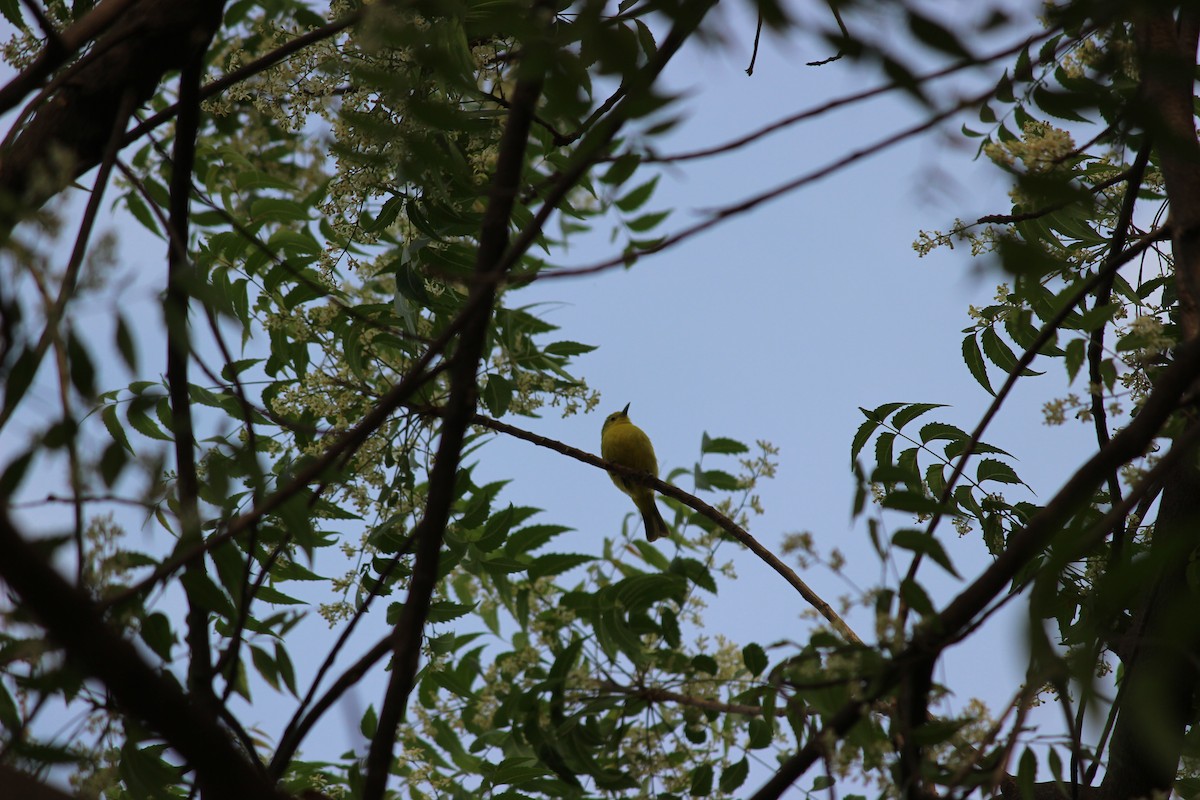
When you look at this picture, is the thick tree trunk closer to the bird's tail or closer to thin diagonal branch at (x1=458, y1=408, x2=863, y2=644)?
thin diagonal branch at (x1=458, y1=408, x2=863, y2=644)

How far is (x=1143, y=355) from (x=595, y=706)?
4.45 feet

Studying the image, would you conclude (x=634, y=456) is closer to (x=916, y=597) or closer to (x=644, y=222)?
(x=644, y=222)


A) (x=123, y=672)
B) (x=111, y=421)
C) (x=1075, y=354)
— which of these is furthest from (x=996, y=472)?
(x=111, y=421)

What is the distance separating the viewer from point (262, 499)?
210 centimetres

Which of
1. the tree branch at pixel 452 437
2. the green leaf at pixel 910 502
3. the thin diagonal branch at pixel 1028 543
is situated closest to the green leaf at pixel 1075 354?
the thin diagonal branch at pixel 1028 543

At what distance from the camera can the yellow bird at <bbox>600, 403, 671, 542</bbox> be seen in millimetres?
7723

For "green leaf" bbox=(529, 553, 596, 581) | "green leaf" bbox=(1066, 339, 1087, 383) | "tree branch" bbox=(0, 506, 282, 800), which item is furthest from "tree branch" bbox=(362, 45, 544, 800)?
"green leaf" bbox=(529, 553, 596, 581)

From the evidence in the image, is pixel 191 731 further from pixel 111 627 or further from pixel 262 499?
pixel 262 499

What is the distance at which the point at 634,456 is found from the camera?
8.26 meters

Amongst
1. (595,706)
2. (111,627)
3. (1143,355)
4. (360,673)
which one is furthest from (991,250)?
(111,627)

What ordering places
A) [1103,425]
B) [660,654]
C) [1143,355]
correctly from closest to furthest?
[1143,355] < [660,654] < [1103,425]

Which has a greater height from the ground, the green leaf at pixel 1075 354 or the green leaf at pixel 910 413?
the green leaf at pixel 910 413

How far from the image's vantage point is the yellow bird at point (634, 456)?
7.72m

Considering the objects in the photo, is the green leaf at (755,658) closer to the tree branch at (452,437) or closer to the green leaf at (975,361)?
the tree branch at (452,437)
